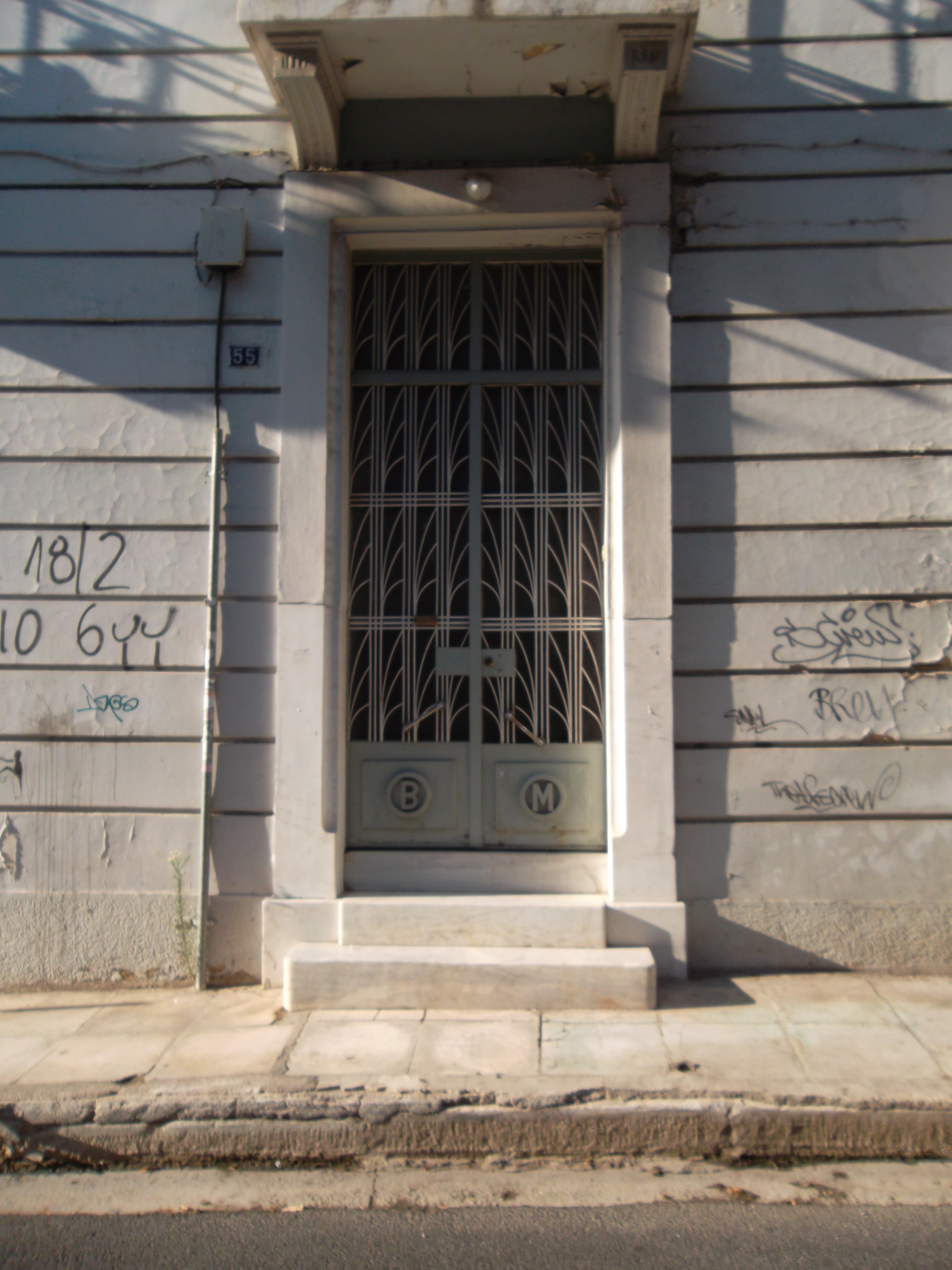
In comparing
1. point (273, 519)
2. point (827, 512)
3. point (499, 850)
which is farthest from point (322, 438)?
point (827, 512)

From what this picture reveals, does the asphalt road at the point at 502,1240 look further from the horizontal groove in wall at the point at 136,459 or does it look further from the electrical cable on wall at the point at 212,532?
the horizontal groove in wall at the point at 136,459

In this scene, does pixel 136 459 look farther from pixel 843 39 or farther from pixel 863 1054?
pixel 863 1054

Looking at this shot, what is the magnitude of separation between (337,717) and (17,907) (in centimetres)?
196

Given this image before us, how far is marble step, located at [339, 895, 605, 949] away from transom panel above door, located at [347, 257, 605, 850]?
1.40 ft

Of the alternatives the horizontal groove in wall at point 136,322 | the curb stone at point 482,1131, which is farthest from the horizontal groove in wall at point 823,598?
the horizontal groove in wall at point 136,322

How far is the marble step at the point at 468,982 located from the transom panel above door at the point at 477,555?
703 mm

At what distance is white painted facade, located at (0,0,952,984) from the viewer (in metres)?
4.65

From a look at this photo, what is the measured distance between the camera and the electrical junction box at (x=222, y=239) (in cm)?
482

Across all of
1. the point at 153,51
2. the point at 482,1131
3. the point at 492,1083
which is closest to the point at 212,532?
the point at 153,51

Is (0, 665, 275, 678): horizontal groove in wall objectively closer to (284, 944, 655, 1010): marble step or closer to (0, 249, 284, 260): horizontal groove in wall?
(284, 944, 655, 1010): marble step

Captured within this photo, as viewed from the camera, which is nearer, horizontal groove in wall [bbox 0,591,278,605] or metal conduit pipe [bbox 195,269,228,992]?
metal conduit pipe [bbox 195,269,228,992]

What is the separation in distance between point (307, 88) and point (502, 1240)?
5026 millimetres

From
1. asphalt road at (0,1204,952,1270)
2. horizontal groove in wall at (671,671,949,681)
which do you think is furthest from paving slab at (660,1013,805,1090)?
horizontal groove in wall at (671,671,949,681)

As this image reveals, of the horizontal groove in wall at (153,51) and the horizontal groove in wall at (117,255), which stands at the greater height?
the horizontal groove in wall at (153,51)
